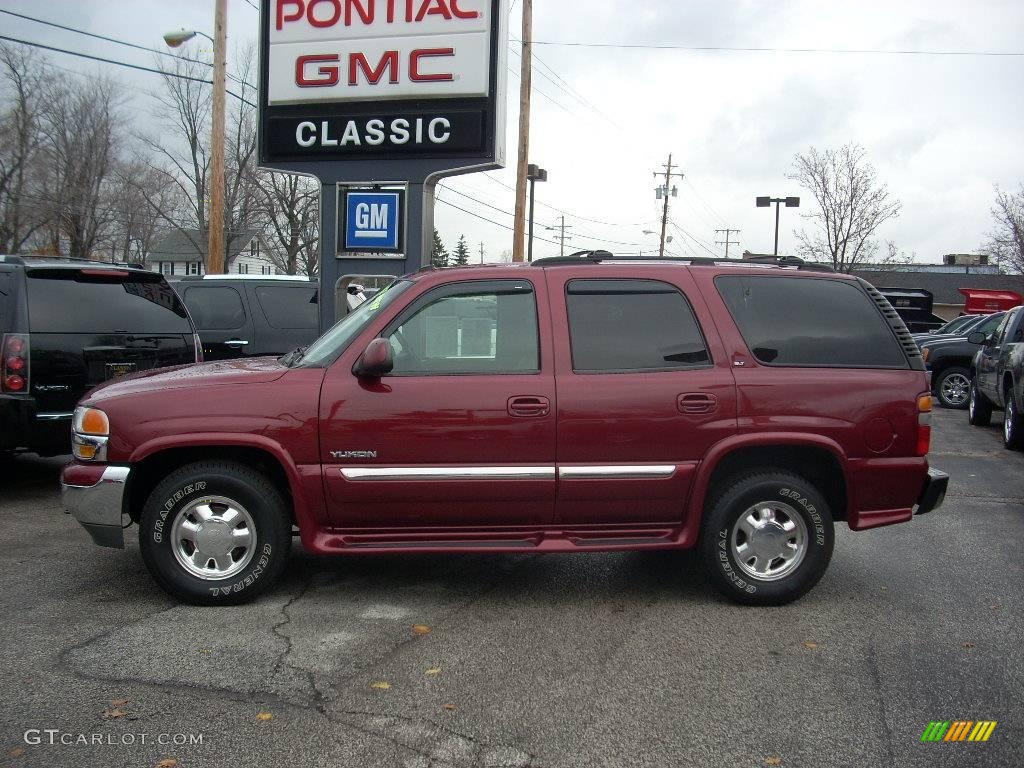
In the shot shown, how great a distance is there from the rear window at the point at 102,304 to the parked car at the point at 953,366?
1304 centimetres

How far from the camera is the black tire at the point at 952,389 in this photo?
16.9 m

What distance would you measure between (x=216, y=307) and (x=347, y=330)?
23.1ft

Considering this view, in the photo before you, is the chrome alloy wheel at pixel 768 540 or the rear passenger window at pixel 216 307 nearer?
the chrome alloy wheel at pixel 768 540

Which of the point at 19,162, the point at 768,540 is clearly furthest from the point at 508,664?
the point at 19,162

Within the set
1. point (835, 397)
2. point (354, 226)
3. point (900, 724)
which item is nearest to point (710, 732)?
point (900, 724)

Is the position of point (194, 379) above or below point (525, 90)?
below

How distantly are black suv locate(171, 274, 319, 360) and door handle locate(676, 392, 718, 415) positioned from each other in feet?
24.5

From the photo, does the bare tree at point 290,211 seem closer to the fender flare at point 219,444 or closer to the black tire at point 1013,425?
the black tire at point 1013,425

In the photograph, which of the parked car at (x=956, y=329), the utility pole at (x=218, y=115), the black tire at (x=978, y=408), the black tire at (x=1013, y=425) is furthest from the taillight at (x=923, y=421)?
the utility pole at (x=218, y=115)

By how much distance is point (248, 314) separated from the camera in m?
11.6

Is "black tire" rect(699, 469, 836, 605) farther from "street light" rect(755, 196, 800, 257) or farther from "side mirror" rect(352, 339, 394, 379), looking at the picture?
"street light" rect(755, 196, 800, 257)

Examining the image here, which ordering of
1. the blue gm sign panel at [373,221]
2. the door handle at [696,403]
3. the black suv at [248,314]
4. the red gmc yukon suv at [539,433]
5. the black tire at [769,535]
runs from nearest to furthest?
1. the red gmc yukon suv at [539,433]
2. the door handle at [696,403]
3. the black tire at [769,535]
4. the blue gm sign panel at [373,221]
5. the black suv at [248,314]

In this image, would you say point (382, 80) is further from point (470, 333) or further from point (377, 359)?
point (377, 359)

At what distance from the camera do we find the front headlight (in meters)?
4.73
